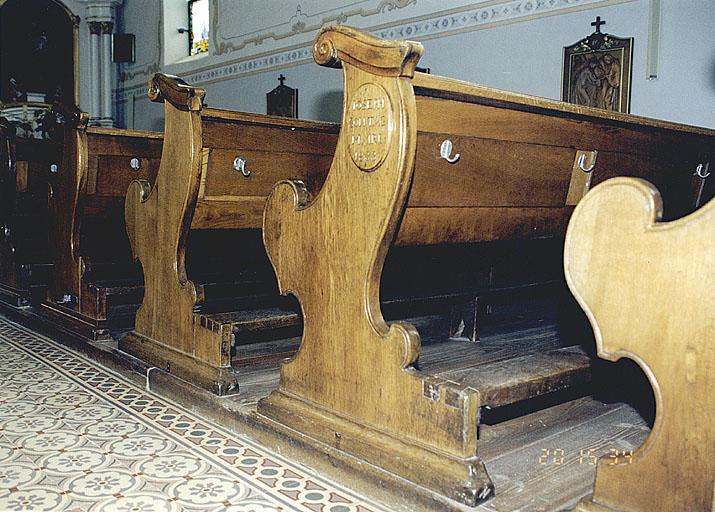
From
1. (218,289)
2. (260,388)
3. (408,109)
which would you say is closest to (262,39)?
(218,289)

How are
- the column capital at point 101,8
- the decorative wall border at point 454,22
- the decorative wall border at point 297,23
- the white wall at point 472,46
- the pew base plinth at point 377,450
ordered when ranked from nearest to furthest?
1. the pew base plinth at point 377,450
2. the white wall at point 472,46
3. the decorative wall border at point 454,22
4. the decorative wall border at point 297,23
5. the column capital at point 101,8

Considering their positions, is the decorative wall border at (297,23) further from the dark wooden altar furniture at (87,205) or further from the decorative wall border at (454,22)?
the dark wooden altar furniture at (87,205)

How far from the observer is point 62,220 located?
11.4ft

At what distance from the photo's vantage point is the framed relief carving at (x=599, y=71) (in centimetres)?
442

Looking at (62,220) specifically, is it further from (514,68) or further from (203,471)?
(514,68)

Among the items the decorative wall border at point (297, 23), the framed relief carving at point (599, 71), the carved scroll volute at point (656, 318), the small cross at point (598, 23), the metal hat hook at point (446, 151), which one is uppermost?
the decorative wall border at point (297, 23)

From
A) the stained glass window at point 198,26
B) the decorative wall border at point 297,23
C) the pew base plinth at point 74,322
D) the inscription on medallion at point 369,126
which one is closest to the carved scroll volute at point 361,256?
the inscription on medallion at point 369,126

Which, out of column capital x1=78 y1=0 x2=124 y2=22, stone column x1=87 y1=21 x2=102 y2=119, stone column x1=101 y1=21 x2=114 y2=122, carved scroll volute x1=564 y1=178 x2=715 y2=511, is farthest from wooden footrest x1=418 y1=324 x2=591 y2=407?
column capital x1=78 y1=0 x2=124 y2=22

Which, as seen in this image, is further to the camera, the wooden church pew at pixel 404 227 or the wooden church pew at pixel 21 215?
the wooden church pew at pixel 21 215

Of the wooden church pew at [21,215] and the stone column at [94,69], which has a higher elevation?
the stone column at [94,69]

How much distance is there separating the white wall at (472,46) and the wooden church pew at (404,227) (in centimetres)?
212

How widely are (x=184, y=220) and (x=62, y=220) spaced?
3.70ft

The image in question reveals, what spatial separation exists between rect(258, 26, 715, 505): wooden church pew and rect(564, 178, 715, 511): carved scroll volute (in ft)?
1.22

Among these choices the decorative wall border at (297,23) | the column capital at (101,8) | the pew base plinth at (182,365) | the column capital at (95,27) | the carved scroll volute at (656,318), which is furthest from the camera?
the column capital at (95,27)
